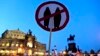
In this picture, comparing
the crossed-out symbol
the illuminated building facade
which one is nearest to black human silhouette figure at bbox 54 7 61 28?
the crossed-out symbol

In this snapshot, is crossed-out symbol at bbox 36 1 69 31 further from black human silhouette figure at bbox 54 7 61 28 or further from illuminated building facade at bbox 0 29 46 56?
illuminated building facade at bbox 0 29 46 56

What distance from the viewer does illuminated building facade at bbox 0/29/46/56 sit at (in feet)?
414

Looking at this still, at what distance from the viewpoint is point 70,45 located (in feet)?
312

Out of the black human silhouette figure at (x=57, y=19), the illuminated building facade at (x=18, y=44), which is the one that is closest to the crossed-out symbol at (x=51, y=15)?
the black human silhouette figure at (x=57, y=19)

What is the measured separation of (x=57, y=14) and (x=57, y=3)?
0.81 feet

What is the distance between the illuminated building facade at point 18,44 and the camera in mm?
126062

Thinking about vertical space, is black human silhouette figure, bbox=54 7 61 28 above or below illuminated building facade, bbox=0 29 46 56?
below

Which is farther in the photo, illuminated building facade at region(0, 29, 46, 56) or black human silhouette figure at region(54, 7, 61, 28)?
illuminated building facade at region(0, 29, 46, 56)

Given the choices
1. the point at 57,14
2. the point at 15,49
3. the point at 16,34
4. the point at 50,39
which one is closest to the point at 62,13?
the point at 57,14

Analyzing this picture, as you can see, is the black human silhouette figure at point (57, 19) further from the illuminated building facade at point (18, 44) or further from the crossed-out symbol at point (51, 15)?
the illuminated building facade at point (18, 44)

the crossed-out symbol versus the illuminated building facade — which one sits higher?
the illuminated building facade

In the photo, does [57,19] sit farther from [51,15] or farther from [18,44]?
[18,44]

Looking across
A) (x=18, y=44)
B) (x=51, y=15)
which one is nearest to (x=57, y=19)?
(x=51, y=15)

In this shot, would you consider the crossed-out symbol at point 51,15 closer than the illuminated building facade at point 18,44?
Yes
